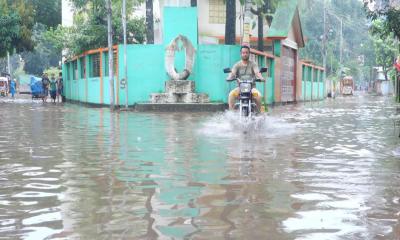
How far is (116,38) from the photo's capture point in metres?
32.0

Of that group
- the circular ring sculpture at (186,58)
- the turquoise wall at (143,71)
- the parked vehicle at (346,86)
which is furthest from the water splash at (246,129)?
the parked vehicle at (346,86)

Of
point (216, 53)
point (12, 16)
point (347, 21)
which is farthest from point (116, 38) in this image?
point (347, 21)

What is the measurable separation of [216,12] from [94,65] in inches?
404

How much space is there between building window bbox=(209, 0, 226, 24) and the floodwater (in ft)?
84.3

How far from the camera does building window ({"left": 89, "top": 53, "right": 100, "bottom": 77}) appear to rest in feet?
92.4

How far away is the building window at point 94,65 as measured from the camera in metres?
28.2

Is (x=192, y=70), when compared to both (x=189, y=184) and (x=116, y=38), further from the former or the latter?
(x=189, y=184)

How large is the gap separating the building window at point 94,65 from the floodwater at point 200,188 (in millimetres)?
17408

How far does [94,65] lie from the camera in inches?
1135

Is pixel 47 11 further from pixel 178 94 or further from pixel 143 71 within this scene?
pixel 178 94

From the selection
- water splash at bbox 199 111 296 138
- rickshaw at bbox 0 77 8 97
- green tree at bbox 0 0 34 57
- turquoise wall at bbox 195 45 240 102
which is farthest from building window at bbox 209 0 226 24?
rickshaw at bbox 0 77 8 97

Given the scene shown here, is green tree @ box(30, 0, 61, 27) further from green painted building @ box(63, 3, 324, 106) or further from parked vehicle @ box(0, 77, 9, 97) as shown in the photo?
green painted building @ box(63, 3, 324, 106)

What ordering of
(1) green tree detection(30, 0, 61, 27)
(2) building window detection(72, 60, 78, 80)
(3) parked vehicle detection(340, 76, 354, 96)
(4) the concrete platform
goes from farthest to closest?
(3) parked vehicle detection(340, 76, 354, 96), (1) green tree detection(30, 0, 61, 27), (2) building window detection(72, 60, 78, 80), (4) the concrete platform

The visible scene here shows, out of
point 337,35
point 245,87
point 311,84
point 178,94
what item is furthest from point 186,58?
point 337,35
